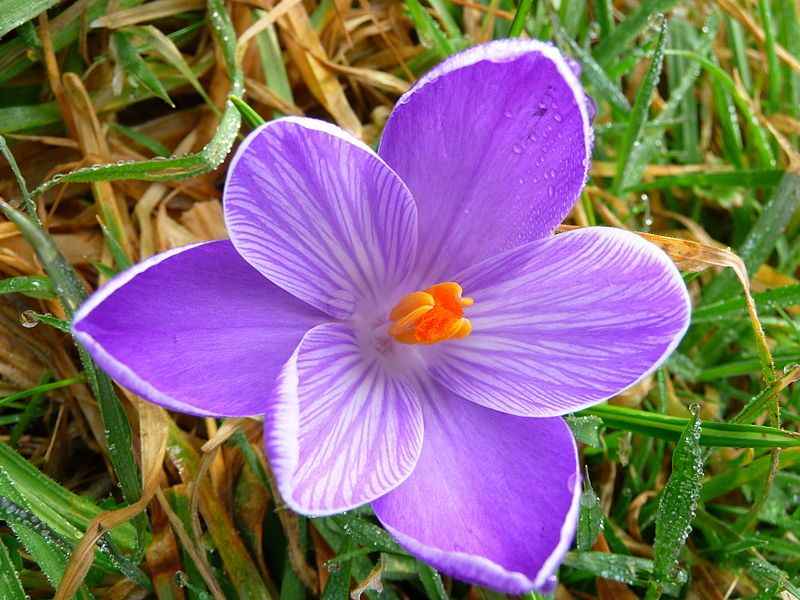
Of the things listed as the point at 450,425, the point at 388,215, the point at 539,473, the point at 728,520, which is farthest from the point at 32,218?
the point at 728,520

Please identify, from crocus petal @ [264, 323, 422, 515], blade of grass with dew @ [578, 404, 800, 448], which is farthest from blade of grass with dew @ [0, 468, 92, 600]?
blade of grass with dew @ [578, 404, 800, 448]

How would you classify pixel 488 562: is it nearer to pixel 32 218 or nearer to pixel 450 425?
pixel 450 425

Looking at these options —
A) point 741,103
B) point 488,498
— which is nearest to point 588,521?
point 488,498

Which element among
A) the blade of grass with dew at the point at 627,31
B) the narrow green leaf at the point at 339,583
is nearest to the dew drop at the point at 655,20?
the blade of grass with dew at the point at 627,31

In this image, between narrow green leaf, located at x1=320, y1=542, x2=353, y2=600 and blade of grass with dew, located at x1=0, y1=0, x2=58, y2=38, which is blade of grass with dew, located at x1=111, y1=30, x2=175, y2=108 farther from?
narrow green leaf, located at x1=320, y1=542, x2=353, y2=600

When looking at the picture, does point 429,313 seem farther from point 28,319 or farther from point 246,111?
point 28,319
